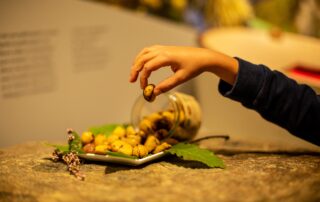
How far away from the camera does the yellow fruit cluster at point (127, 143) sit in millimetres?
607

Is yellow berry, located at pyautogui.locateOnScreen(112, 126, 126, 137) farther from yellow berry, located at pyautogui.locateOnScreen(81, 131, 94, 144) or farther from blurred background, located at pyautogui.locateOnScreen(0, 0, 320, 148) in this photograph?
blurred background, located at pyautogui.locateOnScreen(0, 0, 320, 148)

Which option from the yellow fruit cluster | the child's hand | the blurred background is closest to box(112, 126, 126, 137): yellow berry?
the yellow fruit cluster

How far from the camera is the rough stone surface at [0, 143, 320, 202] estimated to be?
510mm

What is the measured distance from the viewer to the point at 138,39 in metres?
1.36

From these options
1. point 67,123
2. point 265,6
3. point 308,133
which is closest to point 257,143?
point 308,133

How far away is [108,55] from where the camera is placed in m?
1.29

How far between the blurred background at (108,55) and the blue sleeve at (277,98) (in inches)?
6.4

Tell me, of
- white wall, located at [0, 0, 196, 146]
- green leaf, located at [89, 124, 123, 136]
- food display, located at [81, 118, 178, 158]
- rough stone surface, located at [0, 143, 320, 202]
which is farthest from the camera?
white wall, located at [0, 0, 196, 146]

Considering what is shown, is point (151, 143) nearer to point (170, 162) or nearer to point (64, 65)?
point (170, 162)

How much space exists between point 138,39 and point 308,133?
2.59 feet

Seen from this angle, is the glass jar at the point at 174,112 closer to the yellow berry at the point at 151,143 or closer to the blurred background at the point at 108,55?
the yellow berry at the point at 151,143

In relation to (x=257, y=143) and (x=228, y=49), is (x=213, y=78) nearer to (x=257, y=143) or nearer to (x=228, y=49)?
(x=228, y=49)

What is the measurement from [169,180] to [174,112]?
0.18m

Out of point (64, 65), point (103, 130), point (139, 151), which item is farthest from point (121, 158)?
point (64, 65)
